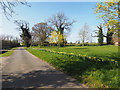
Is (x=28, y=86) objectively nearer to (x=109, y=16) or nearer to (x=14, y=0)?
(x=14, y=0)

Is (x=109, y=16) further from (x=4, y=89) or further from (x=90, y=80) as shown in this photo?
(x=4, y=89)

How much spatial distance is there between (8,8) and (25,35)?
44.7 meters

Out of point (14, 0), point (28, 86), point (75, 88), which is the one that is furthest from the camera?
point (14, 0)

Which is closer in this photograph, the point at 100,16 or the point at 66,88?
the point at 66,88

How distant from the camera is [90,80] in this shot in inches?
159

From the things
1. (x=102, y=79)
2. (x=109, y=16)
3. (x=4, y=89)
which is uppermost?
(x=109, y=16)

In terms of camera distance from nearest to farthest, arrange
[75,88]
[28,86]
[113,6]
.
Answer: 1. [75,88]
2. [28,86]
3. [113,6]

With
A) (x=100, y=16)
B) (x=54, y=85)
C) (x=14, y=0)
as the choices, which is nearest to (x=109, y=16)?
(x=100, y=16)

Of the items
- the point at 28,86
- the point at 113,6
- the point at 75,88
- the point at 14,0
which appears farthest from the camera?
the point at 113,6

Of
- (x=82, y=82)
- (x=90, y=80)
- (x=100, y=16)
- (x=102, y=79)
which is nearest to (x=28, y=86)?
(x=82, y=82)

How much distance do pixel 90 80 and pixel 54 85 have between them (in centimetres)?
161

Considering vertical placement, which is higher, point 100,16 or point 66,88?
point 100,16

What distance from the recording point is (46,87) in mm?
3713

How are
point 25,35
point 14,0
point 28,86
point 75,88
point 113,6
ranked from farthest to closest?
1. point 25,35
2. point 113,6
3. point 14,0
4. point 28,86
5. point 75,88
